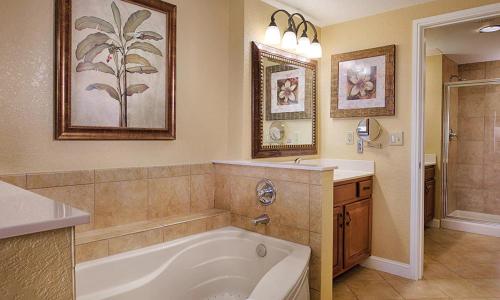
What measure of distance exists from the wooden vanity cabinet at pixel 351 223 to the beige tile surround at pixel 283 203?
1.72ft

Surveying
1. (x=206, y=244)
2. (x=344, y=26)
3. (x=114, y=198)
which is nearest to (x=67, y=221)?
(x=114, y=198)

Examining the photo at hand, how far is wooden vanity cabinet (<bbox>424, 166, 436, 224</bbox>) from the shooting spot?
13.8 ft

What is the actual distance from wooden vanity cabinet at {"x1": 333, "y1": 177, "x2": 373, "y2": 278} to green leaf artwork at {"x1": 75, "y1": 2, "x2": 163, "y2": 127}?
1.59 meters

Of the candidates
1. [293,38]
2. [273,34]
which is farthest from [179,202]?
[293,38]

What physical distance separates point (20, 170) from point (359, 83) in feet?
8.71

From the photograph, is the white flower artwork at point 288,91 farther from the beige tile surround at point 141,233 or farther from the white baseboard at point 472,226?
the white baseboard at point 472,226

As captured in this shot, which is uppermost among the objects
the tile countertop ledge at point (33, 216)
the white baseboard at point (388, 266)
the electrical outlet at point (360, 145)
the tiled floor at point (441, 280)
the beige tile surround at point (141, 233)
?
the electrical outlet at point (360, 145)

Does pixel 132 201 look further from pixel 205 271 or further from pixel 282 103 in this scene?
pixel 282 103

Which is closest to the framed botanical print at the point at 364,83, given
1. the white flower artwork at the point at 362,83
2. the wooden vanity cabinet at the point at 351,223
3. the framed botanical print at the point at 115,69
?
the white flower artwork at the point at 362,83

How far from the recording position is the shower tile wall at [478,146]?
4578 millimetres

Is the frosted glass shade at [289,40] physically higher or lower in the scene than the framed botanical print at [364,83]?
higher

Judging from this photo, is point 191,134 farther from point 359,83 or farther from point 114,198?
point 359,83

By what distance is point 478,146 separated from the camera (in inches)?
185

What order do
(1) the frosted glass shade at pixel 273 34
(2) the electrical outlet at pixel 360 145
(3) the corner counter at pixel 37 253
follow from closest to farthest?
(3) the corner counter at pixel 37 253
(1) the frosted glass shade at pixel 273 34
(2) the electrical outlet at pixel 360 145
